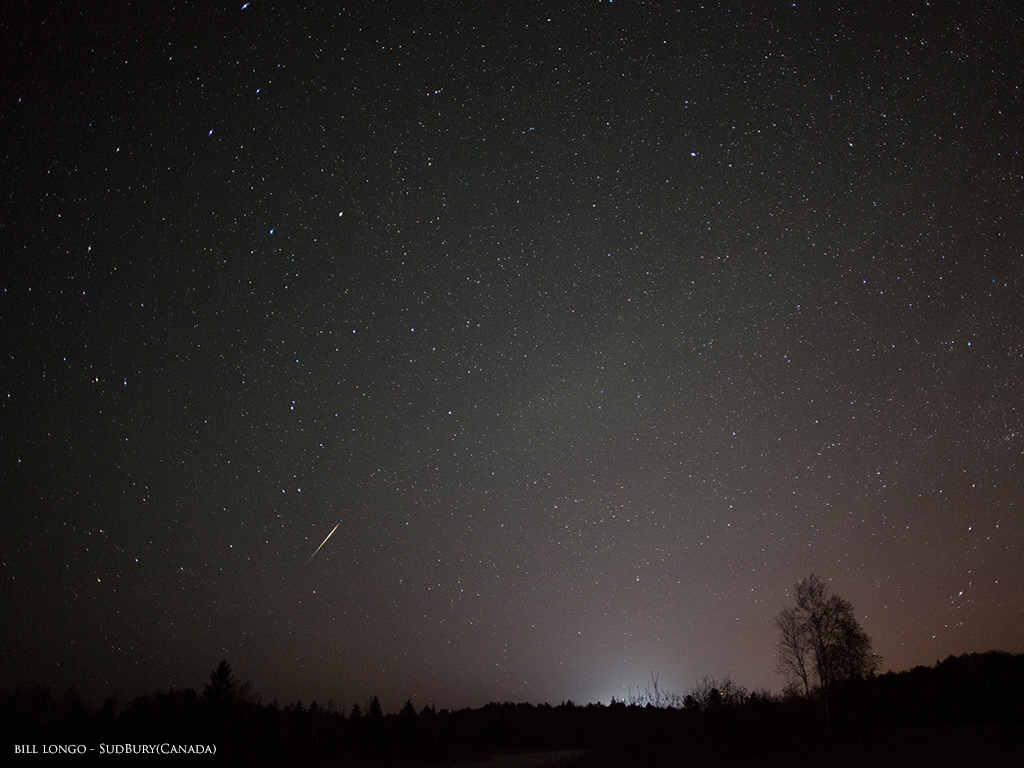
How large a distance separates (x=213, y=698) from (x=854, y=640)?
46.7 meters

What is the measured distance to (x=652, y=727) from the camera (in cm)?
1544

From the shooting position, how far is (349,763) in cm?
4531

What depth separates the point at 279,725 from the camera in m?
55.8

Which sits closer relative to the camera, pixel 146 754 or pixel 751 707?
pixel 751 707

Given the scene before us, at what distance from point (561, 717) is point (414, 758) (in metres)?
25.8

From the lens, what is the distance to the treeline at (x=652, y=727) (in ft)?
51.1

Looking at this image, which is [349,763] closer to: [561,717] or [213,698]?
[213,698]

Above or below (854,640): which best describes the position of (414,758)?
below

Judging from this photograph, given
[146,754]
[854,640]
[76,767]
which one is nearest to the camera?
[854,640]

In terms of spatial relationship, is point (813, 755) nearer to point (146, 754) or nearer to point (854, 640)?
point (854, 640)

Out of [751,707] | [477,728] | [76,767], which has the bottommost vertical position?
[477,728]

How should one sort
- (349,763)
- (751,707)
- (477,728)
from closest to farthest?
(751,707), (349,763), (477,728)

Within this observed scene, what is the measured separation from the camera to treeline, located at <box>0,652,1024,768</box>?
51.1 feet

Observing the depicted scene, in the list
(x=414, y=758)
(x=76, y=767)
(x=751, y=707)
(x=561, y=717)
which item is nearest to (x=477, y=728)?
(x=561, y=717)
